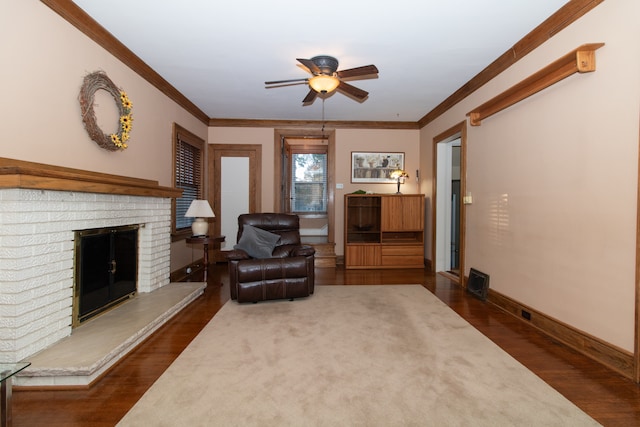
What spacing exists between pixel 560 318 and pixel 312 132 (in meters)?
4.73

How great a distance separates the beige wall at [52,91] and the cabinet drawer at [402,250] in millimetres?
4104

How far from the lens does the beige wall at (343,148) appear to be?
19.2 feet

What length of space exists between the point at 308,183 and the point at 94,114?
532 centimetres

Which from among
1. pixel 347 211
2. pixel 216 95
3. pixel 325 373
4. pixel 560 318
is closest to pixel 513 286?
pixel 560 318

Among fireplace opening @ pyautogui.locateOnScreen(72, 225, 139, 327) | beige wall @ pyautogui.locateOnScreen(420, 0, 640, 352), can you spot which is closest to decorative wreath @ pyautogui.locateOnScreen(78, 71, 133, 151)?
fireplace opening @ pyautogui.locateOnScreen(72, 225, 139, 327)

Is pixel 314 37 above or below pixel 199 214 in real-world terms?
above

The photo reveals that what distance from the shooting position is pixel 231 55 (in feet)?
10.8

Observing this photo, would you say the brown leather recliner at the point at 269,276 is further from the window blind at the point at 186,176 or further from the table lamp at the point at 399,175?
the table lamp at the point at 399,175

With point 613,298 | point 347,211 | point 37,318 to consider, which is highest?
point 347,211

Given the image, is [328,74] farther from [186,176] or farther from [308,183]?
[308,183]

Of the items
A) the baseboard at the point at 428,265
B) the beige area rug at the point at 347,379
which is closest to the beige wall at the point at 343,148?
the baseboard at the point at 428,265

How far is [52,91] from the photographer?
2.32 metres

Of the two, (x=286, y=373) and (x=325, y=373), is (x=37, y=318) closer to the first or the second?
(x=286, y=373)

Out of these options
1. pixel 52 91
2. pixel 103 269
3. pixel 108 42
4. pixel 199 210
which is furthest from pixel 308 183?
pixel 52 91
